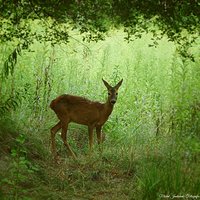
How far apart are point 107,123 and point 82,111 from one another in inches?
31.8

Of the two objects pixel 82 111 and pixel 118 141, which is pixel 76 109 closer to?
pixel 82 111

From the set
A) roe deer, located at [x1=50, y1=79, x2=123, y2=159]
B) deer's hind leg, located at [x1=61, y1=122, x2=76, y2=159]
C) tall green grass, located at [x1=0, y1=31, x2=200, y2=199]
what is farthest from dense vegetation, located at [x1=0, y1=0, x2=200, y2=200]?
roe deer, located at [x1=50, y1=79, x2=123, y2=159]

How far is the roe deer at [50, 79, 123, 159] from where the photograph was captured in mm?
7289

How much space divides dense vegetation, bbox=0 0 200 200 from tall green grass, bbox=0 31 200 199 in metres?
0.01

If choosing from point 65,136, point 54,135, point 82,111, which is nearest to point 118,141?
point 82,111

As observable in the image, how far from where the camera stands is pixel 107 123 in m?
8.13

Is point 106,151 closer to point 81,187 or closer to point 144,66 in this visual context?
point 81,187

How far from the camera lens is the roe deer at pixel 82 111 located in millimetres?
7289

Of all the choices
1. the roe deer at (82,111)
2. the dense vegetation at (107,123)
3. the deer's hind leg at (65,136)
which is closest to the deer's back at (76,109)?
the roe deer at (82,111)

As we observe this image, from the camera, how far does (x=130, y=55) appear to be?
462 inches

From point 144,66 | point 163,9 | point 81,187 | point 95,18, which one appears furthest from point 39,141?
point 144,66

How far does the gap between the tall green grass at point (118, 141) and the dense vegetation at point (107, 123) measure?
0.05 feet

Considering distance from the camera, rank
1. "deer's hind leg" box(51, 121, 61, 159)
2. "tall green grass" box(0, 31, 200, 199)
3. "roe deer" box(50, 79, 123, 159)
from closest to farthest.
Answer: "tall green grass" box(0, 31, 200, 199) < "deer's hind leg" box(51, 121, 61, 159) < "roe deer" box(50, 79, 123, 159)

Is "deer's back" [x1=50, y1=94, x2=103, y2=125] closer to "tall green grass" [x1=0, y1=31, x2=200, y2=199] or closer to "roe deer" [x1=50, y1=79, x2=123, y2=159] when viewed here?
"roe deer" [x1=50, y1=79, x2=123, y2=159]
